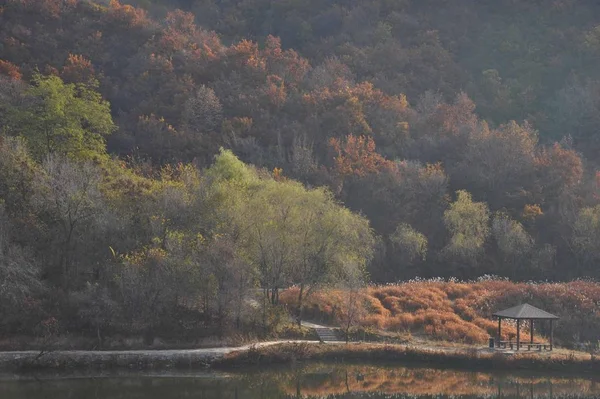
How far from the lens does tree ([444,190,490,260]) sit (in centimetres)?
5799

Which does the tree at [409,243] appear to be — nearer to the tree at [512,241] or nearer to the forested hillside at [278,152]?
the forested hillside at [278,152]

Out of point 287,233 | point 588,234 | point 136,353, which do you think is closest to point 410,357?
point 287,233

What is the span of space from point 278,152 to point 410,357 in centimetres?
3635

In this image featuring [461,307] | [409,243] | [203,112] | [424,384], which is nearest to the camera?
[424,384]

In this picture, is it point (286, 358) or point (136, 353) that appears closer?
point (136, 353)

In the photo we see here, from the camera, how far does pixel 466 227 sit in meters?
59.3

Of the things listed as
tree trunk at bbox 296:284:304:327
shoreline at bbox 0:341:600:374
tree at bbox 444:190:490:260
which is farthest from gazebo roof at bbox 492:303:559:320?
tree at bbox 444:190:490:260

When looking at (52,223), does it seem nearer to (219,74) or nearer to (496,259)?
(496,259)

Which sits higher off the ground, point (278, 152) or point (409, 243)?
point (278, 152)

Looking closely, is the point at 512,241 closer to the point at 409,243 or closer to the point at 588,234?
the point at 588,234

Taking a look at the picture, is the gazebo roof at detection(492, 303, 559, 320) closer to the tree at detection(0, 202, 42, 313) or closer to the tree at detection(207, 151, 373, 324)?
the tree at detection(207, 151, 373, 324)

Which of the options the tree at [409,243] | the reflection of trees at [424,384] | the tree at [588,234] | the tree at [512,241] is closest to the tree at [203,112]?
the tree at [409,243]

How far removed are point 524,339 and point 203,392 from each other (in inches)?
772

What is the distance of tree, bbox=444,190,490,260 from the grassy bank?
2175 cm
